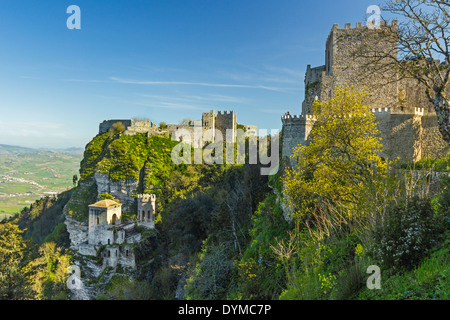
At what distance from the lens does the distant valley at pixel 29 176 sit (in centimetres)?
7494

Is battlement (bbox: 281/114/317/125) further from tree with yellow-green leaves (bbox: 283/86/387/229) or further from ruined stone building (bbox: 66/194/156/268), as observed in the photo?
ruined stone building (bbox: 66/194/156/268)

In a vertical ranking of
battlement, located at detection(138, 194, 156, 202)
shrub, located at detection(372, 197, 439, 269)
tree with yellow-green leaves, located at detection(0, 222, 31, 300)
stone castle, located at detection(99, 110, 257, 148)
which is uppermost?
stone castle, located at detection(99, 110, 257, 148)

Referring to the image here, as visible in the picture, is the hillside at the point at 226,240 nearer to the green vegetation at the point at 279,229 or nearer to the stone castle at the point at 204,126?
the green vegetation at the point at 279,229

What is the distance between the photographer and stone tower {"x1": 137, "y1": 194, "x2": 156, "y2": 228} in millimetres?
29570

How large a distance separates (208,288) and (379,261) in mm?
10706

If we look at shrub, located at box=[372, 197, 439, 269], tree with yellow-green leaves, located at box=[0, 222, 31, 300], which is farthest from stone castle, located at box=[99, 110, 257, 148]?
shrub, located at box=[372, 197, 439, 269]

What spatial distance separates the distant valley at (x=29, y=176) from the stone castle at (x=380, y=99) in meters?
70.9

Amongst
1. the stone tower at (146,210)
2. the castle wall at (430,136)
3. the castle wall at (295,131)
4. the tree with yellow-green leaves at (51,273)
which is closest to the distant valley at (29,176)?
the tree with yellow-green leaves at (51,273)

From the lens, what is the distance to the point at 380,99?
57.9 feet

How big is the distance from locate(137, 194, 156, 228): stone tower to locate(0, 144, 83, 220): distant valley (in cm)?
4850

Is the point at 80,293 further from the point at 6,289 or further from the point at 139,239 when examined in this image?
the point at 6,289

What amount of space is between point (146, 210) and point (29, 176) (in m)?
91.6
